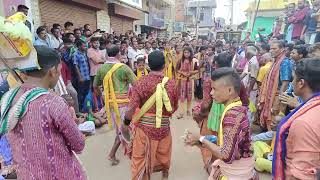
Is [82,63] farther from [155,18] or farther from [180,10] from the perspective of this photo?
[180,10]

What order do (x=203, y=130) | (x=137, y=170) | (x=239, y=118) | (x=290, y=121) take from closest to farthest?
1. (x=290, y=121)
2. (x=239, y=118)
3. (x=137, y=170)
4. (x=203, y=130)

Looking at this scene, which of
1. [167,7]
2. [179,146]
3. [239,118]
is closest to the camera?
[239,118]

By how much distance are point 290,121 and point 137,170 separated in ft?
6.51

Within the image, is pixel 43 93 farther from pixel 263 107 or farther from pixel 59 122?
pixel 263 107

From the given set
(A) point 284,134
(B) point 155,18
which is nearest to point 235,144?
(A) point 284,134

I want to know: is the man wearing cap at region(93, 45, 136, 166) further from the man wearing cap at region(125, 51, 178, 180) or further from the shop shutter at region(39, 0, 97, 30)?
the shop shutter at region(39, 0, 97, 30)

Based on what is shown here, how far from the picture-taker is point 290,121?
5.23 ft

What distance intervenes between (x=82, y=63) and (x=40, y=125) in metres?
4.80

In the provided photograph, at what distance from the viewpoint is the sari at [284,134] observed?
1.57 meters

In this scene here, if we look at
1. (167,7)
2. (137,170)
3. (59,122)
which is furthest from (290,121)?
(167,7)

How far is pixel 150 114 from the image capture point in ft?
10.4

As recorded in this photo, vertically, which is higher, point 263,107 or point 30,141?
point 30,141

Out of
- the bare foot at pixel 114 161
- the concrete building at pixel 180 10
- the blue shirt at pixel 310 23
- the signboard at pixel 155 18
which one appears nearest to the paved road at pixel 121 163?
the bare foot at pixel 114 161

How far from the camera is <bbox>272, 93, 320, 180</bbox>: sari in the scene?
157 centimetres
